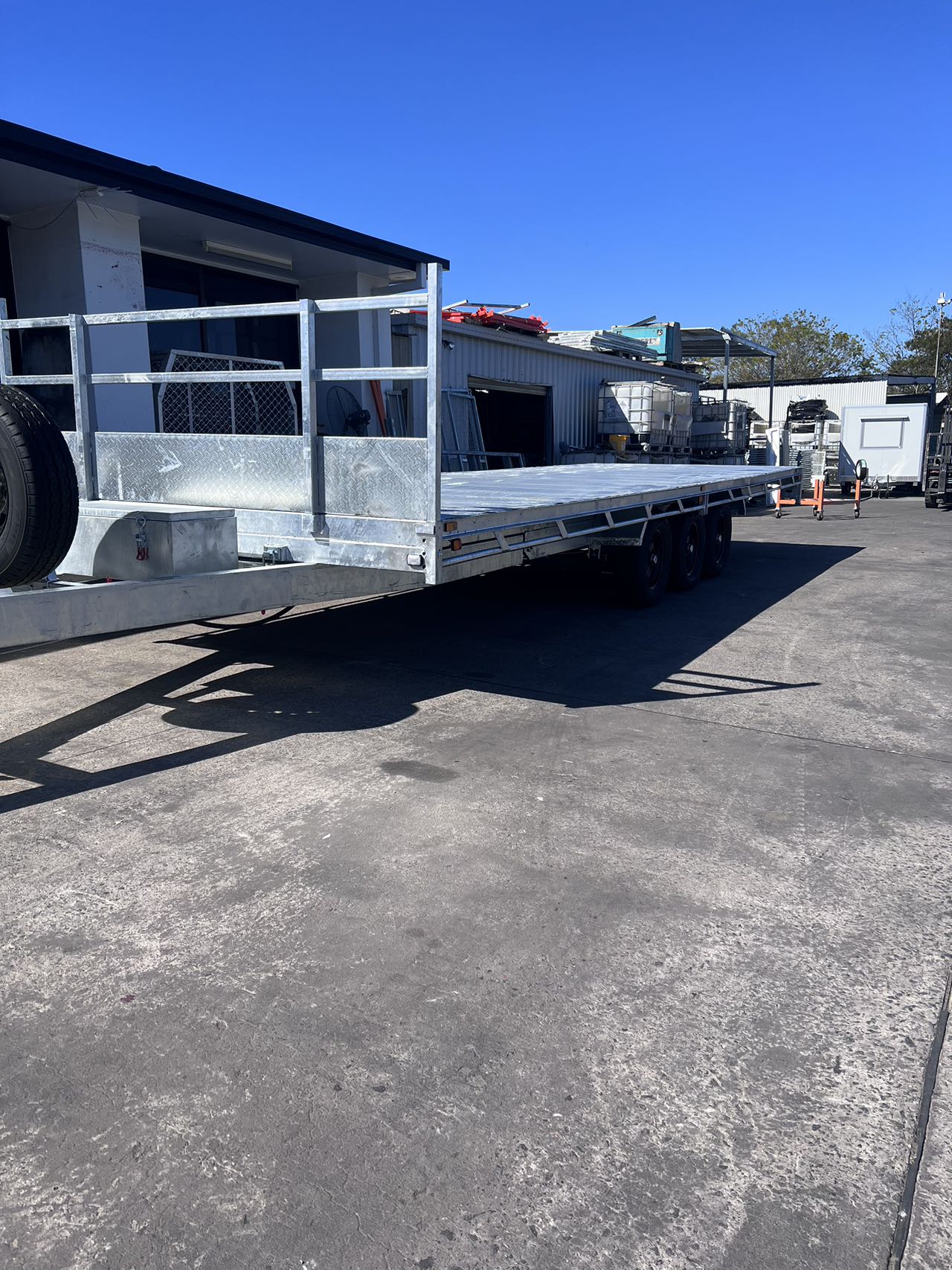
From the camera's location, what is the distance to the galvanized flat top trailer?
462 cm

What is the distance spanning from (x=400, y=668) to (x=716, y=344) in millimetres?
23967

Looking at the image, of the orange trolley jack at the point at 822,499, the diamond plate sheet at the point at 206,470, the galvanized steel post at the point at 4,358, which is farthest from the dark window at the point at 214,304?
the orange trolley jack at the point at 822,499

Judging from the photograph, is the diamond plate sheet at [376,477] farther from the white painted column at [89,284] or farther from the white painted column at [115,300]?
the white painted column at [89,284]

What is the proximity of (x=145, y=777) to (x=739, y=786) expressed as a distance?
9.65 ft

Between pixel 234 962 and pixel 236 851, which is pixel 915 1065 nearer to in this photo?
pixel 234 962

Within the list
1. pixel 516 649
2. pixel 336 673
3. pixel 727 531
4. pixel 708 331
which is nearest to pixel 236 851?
pixel 336 673

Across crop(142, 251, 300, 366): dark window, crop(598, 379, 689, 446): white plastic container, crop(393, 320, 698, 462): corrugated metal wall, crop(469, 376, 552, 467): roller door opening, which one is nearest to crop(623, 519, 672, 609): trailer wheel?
crop(142, 251, 300, 366): dark window

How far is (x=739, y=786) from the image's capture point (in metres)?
4.72

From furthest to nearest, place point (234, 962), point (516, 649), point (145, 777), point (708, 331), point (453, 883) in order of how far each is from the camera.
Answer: point (708, 331) → point (516, 649) → point (145, 777) → point (453, 883) → point (234, 962)

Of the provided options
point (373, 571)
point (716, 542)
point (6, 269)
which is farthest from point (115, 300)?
point (716, 542)

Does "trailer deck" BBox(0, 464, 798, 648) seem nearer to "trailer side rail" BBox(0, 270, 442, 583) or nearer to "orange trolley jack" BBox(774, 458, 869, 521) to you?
"trailer side rail" BBox(0, 270, 442, 583)

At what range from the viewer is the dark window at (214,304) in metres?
11.6

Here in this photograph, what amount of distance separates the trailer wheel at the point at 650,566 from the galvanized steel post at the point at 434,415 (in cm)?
438

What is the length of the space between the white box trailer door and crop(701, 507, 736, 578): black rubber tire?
61.9 ft
